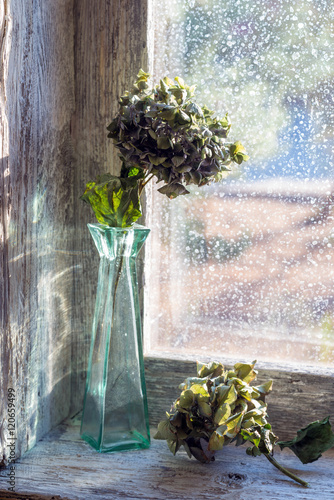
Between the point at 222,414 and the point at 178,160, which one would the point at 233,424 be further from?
the point at 178,160

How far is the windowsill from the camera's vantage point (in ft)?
2.46

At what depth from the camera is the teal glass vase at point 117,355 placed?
0.87 meters

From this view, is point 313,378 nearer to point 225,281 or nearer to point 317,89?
point 225,281

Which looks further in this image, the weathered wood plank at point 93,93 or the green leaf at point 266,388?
the weathered wood plank at point 93,93

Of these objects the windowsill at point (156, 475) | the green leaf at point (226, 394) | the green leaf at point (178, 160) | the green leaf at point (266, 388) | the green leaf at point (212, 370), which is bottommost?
the windowsill at point (156, 475)

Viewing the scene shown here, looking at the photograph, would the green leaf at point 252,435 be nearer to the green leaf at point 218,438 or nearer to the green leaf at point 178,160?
the green leaf at point 218,438

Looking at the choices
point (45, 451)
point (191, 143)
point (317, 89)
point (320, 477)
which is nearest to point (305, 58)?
point (317, 89)

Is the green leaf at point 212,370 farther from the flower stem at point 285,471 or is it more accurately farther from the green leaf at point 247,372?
the flower stem at point 285,471

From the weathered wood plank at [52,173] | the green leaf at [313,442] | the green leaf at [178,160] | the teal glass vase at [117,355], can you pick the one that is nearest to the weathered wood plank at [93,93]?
the weathered wood plank at [52,173]

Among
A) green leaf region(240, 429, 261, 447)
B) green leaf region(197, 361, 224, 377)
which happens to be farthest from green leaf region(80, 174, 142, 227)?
green leaf region(240, 429, 261, 447)

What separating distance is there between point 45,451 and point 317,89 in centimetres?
80

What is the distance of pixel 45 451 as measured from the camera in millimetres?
868

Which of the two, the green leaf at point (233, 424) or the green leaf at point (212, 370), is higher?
the green leaf at point (212, 370)

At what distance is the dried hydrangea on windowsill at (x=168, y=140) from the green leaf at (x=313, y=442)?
0.44 meters
